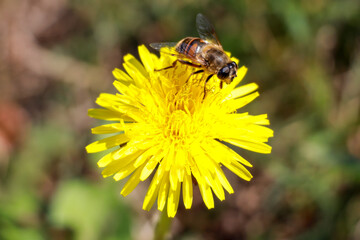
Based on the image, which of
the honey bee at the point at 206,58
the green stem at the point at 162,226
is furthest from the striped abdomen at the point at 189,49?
the green stem at the point at 162,226

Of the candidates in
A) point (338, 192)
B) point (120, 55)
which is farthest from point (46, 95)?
point (338, 192)

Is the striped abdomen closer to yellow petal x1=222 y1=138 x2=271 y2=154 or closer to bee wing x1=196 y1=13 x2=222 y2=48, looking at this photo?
bee wing x1=196 y1=13 x2=222 y2=48

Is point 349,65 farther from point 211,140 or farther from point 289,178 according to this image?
point 211,140

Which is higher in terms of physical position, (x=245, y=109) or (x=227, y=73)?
(x=227, y=73)

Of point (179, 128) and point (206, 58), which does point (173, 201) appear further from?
point (206, 58)

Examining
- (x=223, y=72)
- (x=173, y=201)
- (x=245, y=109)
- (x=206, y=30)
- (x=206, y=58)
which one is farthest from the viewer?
(x=245, y=109)

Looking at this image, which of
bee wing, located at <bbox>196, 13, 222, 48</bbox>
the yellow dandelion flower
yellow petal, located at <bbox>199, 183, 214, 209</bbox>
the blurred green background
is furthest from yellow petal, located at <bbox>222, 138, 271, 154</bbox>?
the blurred green background

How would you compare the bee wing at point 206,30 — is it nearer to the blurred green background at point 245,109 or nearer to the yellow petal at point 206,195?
the yellow petal at point 206,195

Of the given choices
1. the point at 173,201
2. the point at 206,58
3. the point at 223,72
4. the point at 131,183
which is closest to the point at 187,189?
the point at 173,201
